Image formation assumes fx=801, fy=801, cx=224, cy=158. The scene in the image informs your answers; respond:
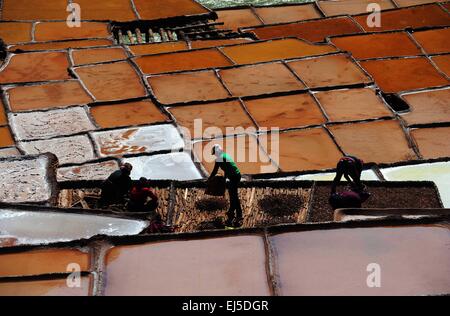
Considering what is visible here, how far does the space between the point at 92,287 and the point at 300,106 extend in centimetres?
437

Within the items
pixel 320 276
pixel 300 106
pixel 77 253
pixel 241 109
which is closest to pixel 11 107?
pixel 241 109

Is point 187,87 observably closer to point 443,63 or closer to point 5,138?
point 5,138

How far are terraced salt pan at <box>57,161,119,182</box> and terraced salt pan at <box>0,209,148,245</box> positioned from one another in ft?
4.66

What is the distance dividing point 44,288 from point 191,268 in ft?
2.22

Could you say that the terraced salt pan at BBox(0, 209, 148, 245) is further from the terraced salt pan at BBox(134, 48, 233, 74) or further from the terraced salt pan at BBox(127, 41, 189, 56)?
the terraced salt pan at BBox(127, 41, 189, 56)

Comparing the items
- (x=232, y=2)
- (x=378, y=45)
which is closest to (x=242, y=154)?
(x=378, y=45)

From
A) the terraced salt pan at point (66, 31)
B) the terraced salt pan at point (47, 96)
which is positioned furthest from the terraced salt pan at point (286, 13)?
the terraced salt pan at point (47, 96)

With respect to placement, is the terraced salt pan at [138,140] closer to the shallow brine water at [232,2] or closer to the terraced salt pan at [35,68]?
the terraced salt pan at [35,68]

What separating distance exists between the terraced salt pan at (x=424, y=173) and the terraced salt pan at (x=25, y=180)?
8.98ft

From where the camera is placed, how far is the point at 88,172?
646 centimetres

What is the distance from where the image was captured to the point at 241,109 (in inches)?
299

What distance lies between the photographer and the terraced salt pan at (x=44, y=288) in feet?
11.7

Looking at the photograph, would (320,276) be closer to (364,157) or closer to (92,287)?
(92,287)
